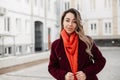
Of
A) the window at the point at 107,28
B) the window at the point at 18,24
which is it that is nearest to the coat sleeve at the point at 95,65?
the window at the point at 18,24

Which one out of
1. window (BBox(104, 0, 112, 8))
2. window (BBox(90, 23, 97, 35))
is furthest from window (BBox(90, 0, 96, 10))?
window (BBox(90, 23, 97, 35))

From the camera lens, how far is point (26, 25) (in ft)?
66.4

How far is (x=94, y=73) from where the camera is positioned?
2.13m

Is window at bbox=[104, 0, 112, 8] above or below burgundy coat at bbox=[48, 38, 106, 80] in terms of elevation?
above

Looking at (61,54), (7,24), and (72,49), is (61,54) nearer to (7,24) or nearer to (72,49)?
(72,49)

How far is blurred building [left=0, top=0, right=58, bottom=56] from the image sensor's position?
1681 cm

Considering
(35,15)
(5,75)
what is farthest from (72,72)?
(35,15)

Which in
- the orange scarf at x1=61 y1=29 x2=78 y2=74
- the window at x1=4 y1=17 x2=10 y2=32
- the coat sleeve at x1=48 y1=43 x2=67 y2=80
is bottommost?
the coat sleeve at x1=48 y1=43 x2=67 y2=80

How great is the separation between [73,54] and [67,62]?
0.28 feet

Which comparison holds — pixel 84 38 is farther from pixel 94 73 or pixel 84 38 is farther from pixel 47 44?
pixel 47 44

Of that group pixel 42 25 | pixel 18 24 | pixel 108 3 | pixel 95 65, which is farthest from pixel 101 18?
pixel 95 65

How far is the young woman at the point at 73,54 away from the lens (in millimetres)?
2035

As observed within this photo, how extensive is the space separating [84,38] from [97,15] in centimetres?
2572

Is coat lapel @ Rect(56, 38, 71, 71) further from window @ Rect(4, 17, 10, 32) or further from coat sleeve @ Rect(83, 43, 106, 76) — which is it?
window @ Rect(4, 17, 10, 32)
